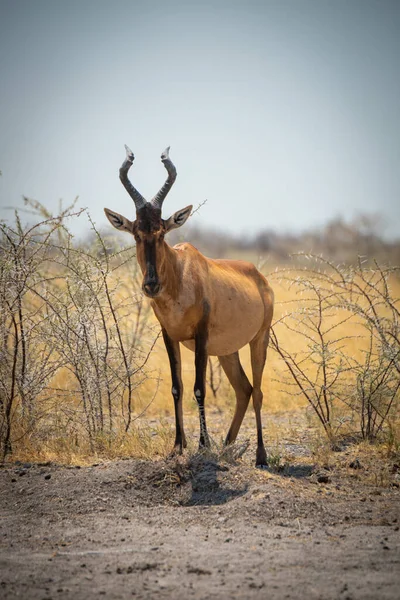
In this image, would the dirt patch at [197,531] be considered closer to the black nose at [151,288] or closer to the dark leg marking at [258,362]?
the dark leg marking at [258,362]

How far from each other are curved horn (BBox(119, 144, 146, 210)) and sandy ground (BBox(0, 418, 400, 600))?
2.78 m

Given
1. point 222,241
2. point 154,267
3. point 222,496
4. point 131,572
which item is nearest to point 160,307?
point 154,267

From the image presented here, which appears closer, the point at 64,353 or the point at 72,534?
the point at 72,534

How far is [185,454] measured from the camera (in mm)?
7383

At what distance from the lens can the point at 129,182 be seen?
7535 mm

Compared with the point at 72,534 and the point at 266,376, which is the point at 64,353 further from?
the point at 266,376

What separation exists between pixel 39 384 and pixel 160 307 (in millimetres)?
2080

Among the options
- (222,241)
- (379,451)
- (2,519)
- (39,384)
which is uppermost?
(222,241)

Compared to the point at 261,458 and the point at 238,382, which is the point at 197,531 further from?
the point at 238,382

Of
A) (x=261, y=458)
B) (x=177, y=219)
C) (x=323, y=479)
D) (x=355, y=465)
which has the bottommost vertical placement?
(x=323, y=479)

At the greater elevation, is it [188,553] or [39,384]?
[39,384]

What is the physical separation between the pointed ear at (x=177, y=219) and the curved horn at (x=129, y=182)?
36 cm

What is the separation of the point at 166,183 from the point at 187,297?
128 centimetres

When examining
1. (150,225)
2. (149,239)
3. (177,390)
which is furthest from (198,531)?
(150,225)
